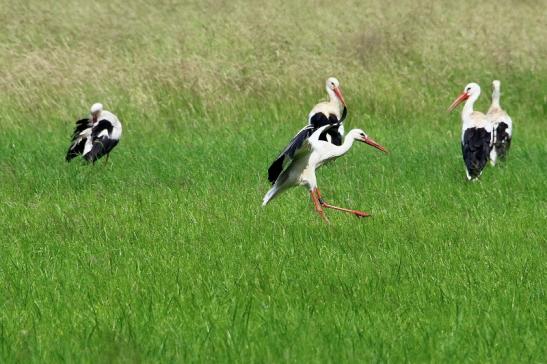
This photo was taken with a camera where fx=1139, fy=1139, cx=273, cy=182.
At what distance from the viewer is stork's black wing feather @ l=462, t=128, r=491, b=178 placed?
980 centimetres

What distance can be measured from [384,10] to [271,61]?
5005 mm

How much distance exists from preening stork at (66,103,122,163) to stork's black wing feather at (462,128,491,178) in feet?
11.0

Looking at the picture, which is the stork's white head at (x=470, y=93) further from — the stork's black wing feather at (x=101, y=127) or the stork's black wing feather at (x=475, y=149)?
the stork's black wing feather at (x=101, y=127)

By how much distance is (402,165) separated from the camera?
418 inches

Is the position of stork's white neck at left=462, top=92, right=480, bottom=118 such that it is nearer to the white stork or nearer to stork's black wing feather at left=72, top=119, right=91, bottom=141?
the white stork

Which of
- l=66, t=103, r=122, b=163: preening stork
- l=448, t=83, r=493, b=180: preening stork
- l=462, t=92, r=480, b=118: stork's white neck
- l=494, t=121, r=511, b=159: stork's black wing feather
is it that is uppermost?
l=448, t=83, r=493, b=180: preening stork

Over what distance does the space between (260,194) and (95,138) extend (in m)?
2.18

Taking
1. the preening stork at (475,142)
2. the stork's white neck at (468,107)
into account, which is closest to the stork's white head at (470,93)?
the stork's white neck at (468,107)

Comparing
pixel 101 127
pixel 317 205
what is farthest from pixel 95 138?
pixel 317 205

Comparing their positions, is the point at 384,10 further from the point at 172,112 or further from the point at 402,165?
the point at 402,165

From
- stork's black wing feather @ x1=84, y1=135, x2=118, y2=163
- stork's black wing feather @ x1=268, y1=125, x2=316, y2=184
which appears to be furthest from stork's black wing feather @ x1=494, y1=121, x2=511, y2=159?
stork's black wing feather @ x1=84, y1=135, x2=118, y2=163

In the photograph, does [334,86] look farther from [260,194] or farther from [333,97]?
[260,194]

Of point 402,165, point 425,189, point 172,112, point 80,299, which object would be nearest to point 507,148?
point 402,165

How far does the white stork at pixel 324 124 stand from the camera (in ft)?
27.3
